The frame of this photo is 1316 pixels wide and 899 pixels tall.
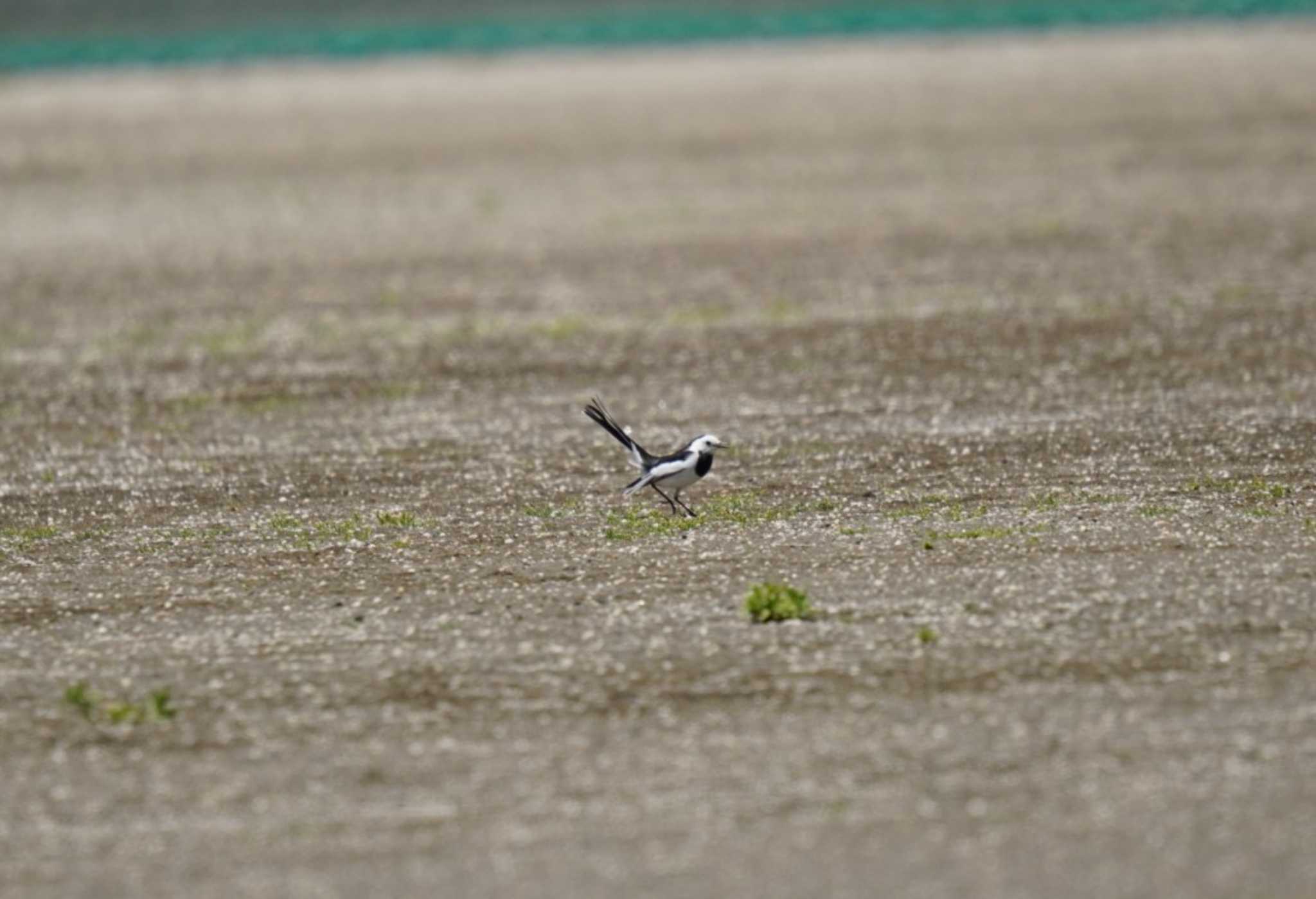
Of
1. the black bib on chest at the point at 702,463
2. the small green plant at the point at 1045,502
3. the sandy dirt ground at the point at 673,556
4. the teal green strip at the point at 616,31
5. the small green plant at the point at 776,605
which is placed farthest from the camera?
the teal green strip at the point at 616,31

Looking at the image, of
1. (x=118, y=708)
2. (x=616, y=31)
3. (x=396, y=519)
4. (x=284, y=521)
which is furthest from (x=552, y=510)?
(x=616, y=31)

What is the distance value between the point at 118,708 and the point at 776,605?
2623 mm

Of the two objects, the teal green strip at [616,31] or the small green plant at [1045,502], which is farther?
the teal green strip at [616,31]

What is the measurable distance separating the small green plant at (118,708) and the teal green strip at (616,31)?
4377 cm

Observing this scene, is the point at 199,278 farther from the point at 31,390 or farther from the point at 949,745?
the point at 949,745

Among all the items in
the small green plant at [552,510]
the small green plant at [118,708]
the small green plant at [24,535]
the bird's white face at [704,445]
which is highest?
the bird's white face at [704,445]

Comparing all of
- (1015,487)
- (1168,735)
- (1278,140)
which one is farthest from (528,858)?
(1278,140)

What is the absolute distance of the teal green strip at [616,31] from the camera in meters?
50.9

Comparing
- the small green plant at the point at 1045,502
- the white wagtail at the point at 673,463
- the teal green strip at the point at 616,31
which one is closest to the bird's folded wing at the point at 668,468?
the white wagtail at the point at 673,463

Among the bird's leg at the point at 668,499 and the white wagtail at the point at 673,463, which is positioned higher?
the white wagtail at the point at 673,463

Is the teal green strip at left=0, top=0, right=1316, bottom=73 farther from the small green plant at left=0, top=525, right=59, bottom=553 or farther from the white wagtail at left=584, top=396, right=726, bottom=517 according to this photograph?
the small green plant at left=0, top=525, right=59, bottom=553

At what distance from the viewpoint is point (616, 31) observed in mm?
60688

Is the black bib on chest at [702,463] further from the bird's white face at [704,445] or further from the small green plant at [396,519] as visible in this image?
the small green plant at [396,519]

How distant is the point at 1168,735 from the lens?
6.43m
